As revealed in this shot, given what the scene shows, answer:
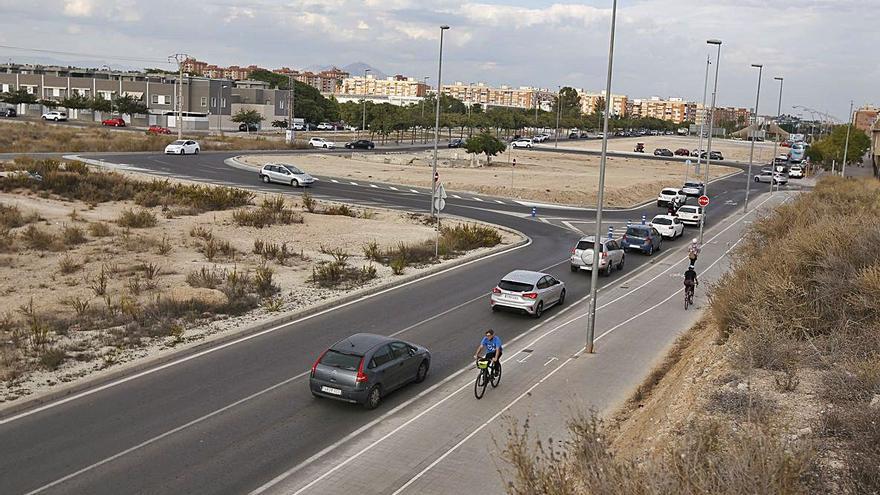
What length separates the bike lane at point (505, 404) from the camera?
37.7 ft

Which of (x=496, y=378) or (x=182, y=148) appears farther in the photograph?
(x=182, y=148)

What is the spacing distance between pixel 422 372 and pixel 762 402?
23.4 feet

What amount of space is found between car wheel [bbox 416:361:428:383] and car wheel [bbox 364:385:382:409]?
1.52 m

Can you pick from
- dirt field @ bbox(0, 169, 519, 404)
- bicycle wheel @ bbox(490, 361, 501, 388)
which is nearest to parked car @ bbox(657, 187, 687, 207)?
dirt field @ bbox(0, 169, 519, 404)

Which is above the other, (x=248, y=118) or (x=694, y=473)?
(x=248, y=118)

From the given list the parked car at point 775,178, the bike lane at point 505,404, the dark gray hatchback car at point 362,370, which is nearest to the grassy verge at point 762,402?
the bike lane at point 505,404

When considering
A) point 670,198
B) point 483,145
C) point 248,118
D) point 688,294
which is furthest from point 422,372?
point 248,118

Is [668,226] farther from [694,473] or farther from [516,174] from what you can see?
[694,473]

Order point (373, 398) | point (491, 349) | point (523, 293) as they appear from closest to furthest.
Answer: point (373, 398), point (491, 349), point (523, 293)

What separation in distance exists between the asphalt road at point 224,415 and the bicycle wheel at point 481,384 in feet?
4.16

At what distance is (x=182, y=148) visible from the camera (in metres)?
67.2

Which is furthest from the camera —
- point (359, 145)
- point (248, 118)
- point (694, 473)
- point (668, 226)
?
point (248, 118)

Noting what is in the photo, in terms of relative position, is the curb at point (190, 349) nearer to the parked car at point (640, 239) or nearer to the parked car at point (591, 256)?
the parked car at point (591, 256)

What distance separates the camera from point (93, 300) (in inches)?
800
